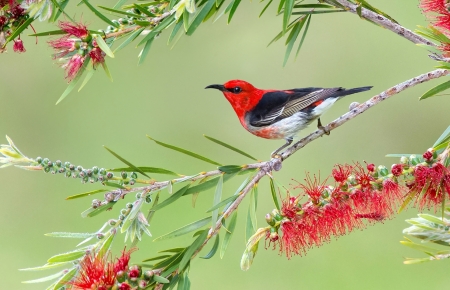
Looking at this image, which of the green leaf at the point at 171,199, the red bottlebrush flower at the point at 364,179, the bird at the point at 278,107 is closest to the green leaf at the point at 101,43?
the green leaf at the point at 171,199

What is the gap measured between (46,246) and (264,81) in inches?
43.2

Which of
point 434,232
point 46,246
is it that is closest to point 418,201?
point 434,232

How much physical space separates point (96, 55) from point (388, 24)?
311mm

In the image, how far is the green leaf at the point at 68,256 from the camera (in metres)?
0.57

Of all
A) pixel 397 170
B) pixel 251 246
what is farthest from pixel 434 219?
pixel 251 246

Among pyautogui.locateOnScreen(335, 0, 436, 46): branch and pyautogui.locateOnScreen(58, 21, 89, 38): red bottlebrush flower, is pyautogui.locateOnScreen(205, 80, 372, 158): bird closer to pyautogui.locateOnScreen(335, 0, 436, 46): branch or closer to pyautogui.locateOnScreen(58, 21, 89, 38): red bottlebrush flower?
pyautogui.locateOnScreen(335, 0, 436, 46): branch

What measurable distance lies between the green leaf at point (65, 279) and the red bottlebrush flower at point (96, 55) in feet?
0.66

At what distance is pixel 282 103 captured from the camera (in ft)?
3.71

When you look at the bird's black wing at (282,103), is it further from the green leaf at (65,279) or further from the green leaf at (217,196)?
the green leaf at (65,279)

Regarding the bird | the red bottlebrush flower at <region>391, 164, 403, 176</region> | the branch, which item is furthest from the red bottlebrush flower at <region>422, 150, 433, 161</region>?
the bird

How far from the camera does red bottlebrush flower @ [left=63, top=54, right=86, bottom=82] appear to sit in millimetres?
602

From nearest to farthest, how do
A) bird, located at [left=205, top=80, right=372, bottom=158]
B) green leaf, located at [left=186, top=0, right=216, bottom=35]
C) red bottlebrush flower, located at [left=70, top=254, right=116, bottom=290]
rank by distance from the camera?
red bottlebrush flower, located at [left=70, top=254, right=116, bottom=290], green leaf, located at [left=186, top=0, right=216, bottom=35], bird, located at [left=205, top=80, right=372, bottom=158]

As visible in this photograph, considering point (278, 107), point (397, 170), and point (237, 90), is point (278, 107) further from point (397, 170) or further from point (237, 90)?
point (397, 170)

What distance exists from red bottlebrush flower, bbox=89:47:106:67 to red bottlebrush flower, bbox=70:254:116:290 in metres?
0.20
